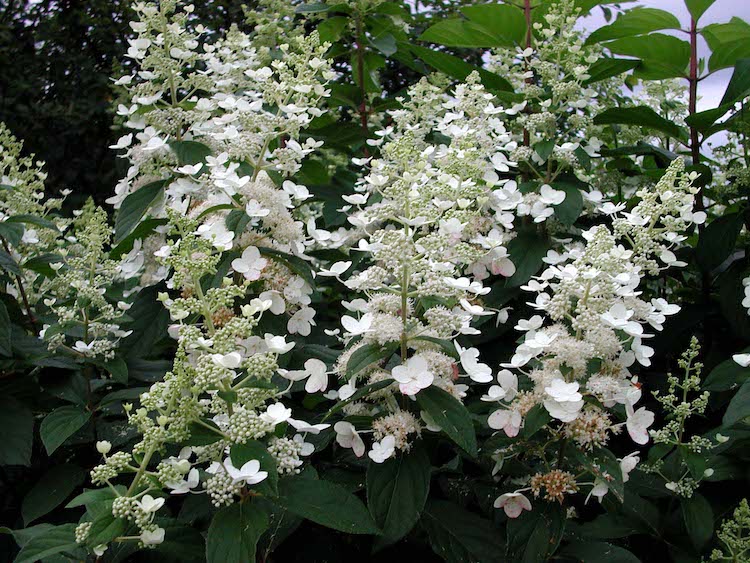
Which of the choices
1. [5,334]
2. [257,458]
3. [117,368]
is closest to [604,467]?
[257,458]

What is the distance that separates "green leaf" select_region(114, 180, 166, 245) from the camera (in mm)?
2387

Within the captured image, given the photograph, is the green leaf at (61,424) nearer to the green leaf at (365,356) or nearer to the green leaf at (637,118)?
the green leaf at (365,356)

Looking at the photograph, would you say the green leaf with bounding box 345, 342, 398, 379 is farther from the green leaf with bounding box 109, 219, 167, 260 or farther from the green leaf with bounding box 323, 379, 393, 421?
the green leaf with bounding box 109, 219, 167, 260

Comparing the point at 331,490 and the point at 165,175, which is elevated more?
the point at 165,175

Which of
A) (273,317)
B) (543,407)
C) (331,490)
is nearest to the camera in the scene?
(331,490)

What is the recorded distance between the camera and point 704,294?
2.97 m

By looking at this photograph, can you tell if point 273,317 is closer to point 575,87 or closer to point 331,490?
point 331,490

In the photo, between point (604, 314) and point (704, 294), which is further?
point (704, 294)

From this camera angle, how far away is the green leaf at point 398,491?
1.71 m

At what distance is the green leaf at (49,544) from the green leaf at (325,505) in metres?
0.44

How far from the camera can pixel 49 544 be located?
1.57 m

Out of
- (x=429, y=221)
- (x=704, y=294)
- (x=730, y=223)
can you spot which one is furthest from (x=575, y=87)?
(x=429, y=221)

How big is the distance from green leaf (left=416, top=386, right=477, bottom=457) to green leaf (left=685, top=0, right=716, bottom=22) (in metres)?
2.27

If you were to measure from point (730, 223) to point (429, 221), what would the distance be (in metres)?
1.54
